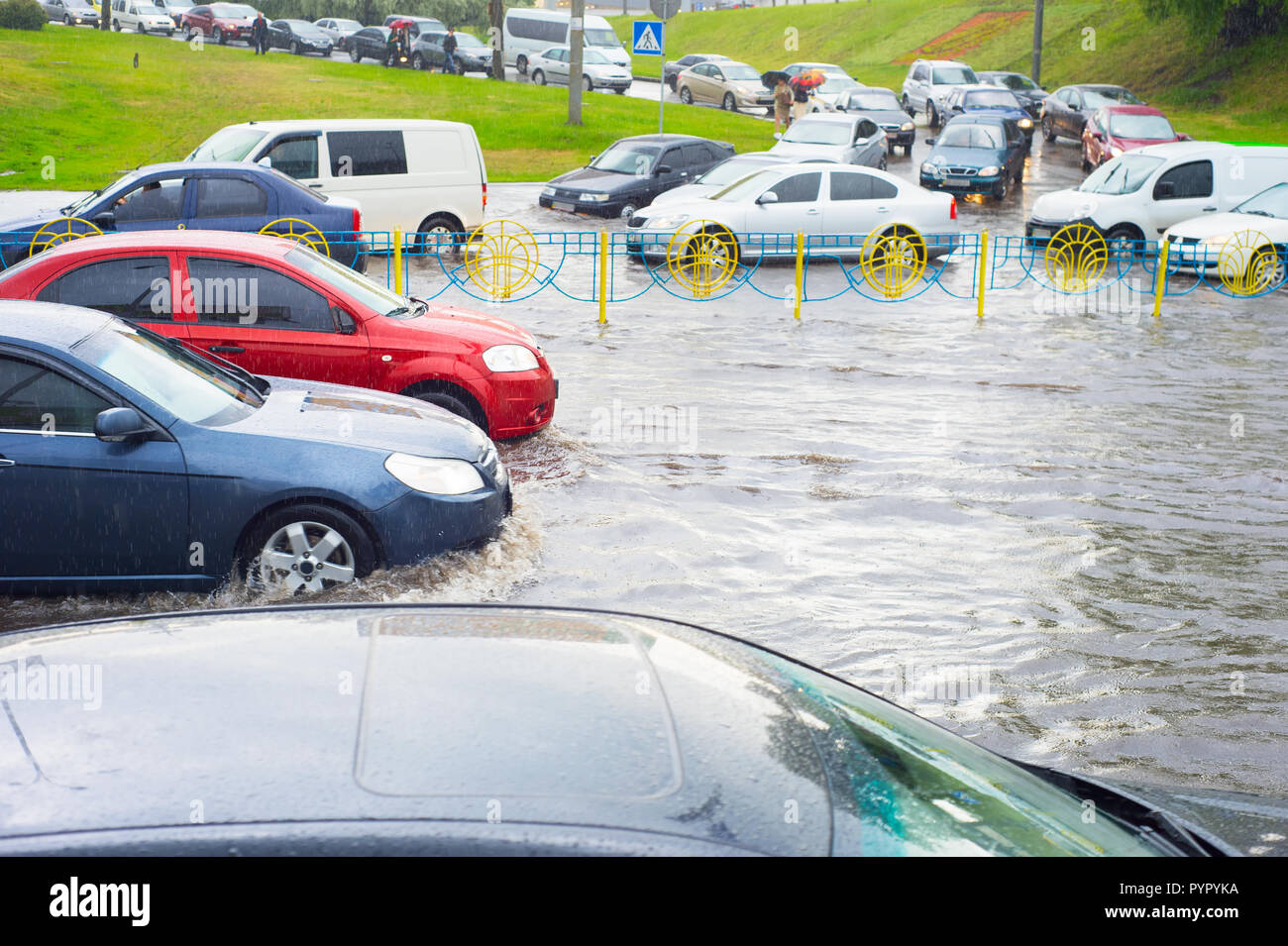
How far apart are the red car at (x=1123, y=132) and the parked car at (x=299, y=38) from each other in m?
30.3

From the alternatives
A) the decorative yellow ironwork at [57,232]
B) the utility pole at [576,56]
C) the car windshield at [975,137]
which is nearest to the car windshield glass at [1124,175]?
the car windshield at [975,137]

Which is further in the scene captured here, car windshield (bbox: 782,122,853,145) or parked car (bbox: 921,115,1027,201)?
parked car (bbox: 921,115,1027,201)

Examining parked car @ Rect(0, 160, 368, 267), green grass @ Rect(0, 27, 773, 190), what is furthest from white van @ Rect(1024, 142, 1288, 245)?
green grass @ Rect(0, 27, 773, 190)

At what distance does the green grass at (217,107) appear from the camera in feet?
93.5

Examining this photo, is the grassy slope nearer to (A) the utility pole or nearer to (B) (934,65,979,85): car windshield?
(B) (934,65,979,85): car windshield

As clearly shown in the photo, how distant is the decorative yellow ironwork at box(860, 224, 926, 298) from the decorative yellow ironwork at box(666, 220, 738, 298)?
1895 millimetres

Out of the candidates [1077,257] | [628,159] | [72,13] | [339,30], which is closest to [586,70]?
[339,30]

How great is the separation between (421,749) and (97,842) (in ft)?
1.64

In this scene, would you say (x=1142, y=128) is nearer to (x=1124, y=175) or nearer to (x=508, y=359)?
(x=1124, y=175)

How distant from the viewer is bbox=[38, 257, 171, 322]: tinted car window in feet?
27.5

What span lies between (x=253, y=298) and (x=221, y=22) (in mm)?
47045

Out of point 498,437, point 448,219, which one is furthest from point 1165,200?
point 498,437

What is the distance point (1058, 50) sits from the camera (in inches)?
2039
